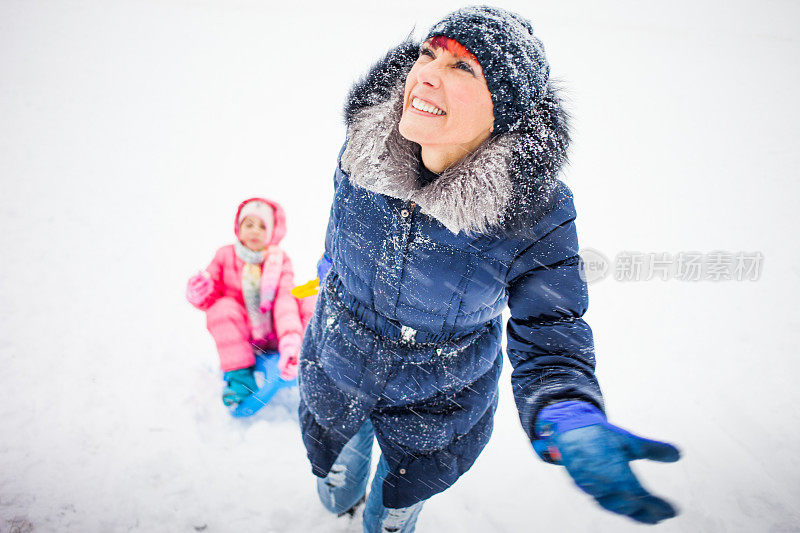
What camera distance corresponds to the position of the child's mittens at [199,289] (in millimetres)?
2346

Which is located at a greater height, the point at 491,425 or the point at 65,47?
the point at 65,47

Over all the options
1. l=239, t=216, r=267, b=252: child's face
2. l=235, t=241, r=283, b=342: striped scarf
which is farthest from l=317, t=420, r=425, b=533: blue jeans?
l=239, t=216, r=267, b=252: child's face

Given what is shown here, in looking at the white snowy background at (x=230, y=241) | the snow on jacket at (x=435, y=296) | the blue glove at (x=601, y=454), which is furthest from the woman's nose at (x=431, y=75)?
the blue glove at (x=601, y=454)

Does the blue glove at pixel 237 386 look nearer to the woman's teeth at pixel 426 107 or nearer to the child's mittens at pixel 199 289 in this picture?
the child's mittens at pixel 199 289

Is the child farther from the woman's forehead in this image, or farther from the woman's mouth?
the woman's mouth

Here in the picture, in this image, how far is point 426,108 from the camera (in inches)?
37.3

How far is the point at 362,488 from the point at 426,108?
1742mm

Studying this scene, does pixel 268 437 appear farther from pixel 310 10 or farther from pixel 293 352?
pixel 310 10

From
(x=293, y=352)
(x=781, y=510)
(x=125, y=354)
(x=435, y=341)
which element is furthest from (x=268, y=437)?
(x=781, y=510)

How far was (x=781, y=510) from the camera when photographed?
219 centimetres

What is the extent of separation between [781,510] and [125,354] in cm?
426

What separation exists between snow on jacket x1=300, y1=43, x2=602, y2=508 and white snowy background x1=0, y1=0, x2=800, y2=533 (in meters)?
0.22

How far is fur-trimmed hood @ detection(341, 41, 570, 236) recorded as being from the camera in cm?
90

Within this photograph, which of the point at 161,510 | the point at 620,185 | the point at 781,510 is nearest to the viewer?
the point at 161,510
